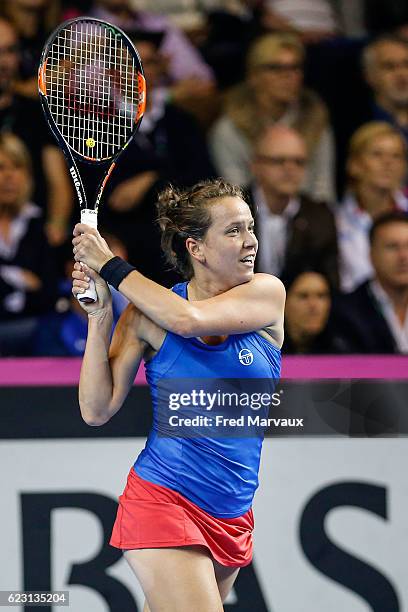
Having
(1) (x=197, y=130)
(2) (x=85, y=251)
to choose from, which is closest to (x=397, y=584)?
(2) (x=85, y=251)

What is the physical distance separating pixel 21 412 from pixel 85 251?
3.59ft

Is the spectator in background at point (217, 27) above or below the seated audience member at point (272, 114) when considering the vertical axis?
above

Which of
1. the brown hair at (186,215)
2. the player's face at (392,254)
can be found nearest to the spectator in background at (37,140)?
the player's face at (392,254)

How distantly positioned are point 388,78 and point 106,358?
3843 mm

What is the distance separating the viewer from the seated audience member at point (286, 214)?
223 inches

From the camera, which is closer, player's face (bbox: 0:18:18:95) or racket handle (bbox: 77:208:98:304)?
racket handle (bbox: 77:208:98:304)

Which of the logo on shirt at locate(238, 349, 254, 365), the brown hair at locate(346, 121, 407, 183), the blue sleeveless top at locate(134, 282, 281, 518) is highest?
the brown hair at locate(346, 121, 407, 183)

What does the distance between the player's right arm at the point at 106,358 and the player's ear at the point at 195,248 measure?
0.26m

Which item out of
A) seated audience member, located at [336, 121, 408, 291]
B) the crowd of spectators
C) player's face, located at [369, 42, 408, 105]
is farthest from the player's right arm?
player's face, located at [369, 42, 408, 105]

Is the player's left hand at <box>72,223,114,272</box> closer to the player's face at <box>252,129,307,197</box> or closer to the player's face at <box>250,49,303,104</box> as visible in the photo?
the player's face at <box>252,129,307,197</box>

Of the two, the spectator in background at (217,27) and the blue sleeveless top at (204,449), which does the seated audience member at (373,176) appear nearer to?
the spectator in background at (217,27)

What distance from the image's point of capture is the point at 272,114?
20.4 ft

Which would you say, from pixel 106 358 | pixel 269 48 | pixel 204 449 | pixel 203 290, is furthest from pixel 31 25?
pixel 204 449

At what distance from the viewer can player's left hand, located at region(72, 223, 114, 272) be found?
313cm
